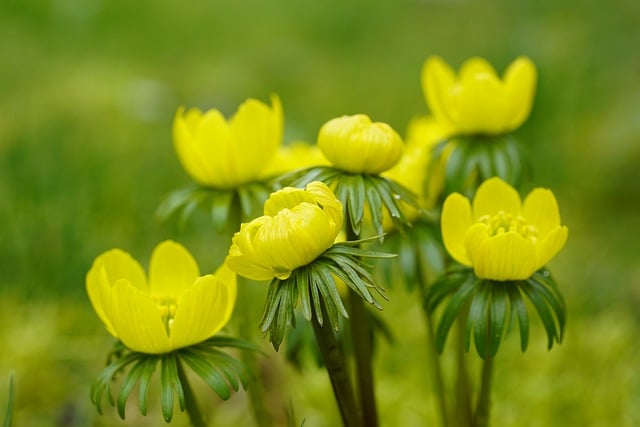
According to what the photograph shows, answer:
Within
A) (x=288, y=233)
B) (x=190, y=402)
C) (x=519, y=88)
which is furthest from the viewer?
(x=519, y=88)

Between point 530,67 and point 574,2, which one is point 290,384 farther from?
point 574,2

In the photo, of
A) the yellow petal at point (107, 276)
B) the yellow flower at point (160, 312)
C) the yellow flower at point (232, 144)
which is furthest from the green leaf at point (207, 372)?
the yellow flower at point (232, 144)

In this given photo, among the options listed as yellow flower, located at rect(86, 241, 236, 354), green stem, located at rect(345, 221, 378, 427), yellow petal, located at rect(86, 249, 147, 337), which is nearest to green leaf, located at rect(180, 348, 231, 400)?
yellow flower, located at rect(86, 241, 236, 354)

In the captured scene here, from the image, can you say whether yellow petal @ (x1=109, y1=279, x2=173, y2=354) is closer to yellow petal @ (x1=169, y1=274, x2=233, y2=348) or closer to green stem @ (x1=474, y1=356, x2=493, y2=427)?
yellow petal @ (x1=169, y1=274, x2=233, y2=348)

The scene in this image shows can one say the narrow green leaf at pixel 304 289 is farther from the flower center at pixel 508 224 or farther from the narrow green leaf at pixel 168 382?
the flower center at pixel 508 224

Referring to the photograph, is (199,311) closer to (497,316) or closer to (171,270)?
(171,270)

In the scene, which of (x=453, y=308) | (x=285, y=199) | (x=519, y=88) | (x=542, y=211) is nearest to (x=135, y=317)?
(x=285, y=199)

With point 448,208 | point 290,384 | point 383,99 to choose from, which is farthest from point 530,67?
point 383,99
